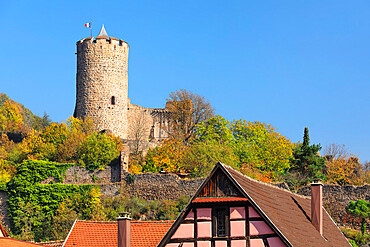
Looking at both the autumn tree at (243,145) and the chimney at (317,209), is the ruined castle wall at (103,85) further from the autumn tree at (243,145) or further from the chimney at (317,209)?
the chimney at (317,209)

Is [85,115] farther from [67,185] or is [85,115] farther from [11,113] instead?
[11,113]

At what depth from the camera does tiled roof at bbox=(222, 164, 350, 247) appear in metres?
18.7

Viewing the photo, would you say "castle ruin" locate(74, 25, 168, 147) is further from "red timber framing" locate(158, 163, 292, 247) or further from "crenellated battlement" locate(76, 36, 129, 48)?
"red timber framing" locate(158, 163, 292, 247)

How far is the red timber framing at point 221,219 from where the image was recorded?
18641 millimetres

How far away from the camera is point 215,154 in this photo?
48750mm

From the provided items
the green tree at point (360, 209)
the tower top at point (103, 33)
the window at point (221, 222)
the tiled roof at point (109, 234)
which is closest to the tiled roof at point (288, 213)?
the window at point (221, 222)

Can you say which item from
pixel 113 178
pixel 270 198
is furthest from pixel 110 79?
pixel 270 198

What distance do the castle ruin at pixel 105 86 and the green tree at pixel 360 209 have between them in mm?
20235

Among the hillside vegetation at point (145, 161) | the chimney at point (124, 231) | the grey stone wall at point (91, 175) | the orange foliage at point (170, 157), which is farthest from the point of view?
the orange foliage at point (170, 157)

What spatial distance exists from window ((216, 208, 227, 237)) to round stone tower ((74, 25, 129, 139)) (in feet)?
122

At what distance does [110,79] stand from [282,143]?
1383 cm

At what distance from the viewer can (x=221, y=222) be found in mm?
19172

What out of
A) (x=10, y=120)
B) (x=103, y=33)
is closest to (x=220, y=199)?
(x=103, y=33)

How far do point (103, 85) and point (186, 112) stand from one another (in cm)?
793
